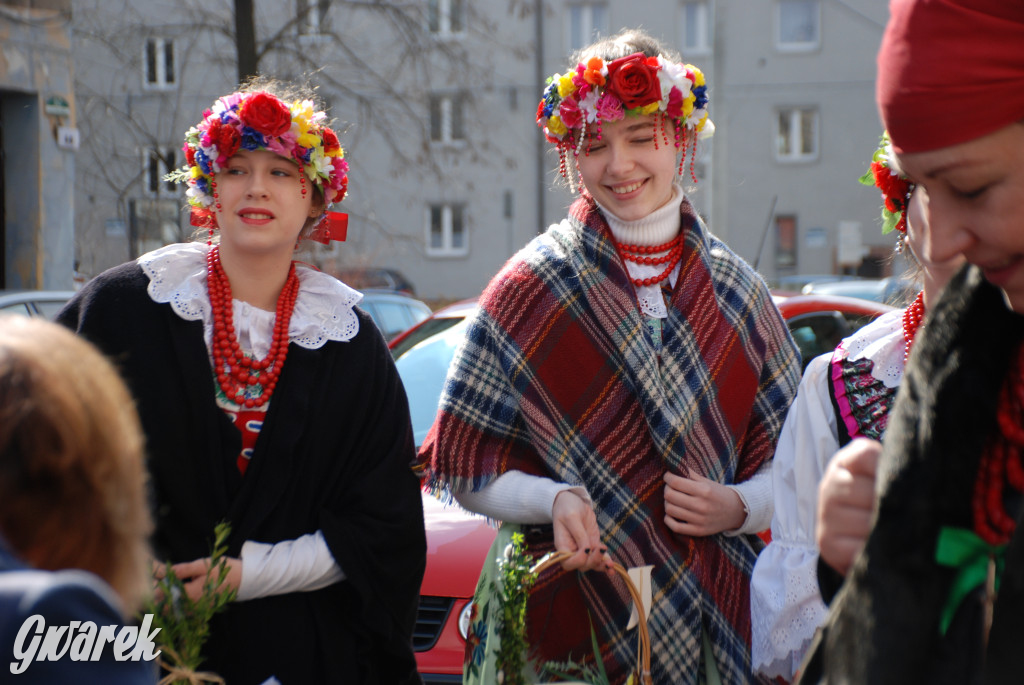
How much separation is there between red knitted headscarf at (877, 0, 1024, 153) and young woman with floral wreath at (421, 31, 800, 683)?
1482mm

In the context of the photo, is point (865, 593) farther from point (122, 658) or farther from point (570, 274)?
point (570, 274)

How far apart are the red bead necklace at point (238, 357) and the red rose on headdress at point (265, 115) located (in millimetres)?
407

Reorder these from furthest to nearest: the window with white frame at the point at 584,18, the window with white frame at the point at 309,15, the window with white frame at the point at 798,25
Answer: the window with white frame at the point at 584,18
the window with white frame at the point at 798,25
the window with white frame at the point at 309,15

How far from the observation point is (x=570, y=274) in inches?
109

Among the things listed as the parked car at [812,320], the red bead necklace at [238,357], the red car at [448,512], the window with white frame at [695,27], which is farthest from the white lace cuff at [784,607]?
the window with white frame at [695,27]

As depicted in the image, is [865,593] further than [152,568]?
No

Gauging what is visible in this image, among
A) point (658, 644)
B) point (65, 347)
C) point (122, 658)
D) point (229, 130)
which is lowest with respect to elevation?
point (658, 644)

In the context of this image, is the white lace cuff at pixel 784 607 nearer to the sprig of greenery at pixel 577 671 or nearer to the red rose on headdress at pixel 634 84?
the sprig of greenery at pixel 577 671

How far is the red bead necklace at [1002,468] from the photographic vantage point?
1181 millimetres

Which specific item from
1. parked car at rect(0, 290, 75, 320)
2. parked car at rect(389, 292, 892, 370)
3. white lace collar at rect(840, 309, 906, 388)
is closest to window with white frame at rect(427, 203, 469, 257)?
parked car at rect(0, 290, 75, 320)

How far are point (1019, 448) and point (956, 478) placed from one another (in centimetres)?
9

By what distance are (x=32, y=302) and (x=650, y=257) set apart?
484 cm

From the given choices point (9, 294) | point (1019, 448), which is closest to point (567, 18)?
point (9, 294)

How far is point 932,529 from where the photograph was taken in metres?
1.17
